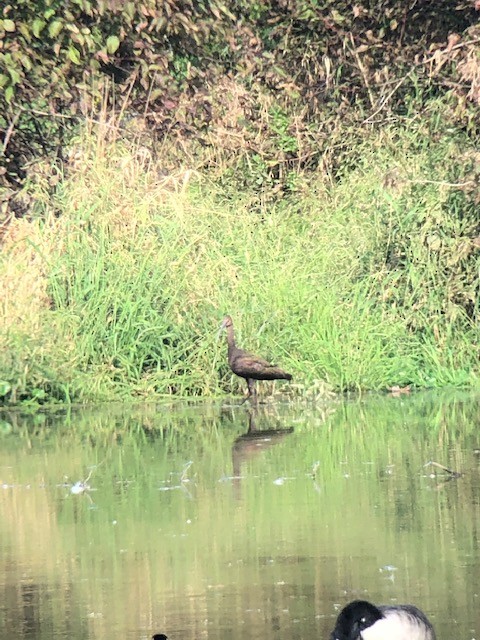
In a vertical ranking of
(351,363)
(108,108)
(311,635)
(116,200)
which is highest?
(108,108)

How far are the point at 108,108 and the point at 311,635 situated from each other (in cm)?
1460

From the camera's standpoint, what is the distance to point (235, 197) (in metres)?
17.6

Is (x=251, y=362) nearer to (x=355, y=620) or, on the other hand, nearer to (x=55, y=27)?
(x=55, y=27)

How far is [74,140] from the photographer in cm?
1767

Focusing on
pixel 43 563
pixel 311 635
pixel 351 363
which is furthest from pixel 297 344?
pixel 311 635

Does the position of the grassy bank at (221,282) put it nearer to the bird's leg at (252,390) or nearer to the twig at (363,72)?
the bird's leg at (252,390)

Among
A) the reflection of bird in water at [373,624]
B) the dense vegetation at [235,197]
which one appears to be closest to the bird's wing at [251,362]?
the dense vegetation at [235,197]

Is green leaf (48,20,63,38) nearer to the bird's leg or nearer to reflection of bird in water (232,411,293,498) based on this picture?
the bird's leg

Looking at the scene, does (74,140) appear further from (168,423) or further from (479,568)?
(479,568)

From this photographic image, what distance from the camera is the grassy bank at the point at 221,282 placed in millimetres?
15125

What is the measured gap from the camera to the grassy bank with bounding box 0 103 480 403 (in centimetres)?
1512

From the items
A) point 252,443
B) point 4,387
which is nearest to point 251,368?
point 4,387

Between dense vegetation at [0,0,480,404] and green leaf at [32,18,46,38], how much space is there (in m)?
0.04

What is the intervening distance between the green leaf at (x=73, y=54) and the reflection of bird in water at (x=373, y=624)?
42.5 ft
